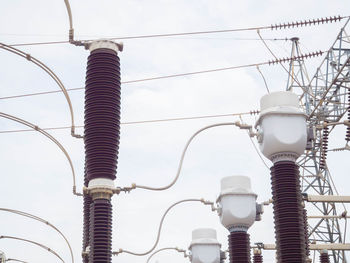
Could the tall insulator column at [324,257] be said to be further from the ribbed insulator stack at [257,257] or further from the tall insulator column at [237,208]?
the tall insulator column at [237,208]

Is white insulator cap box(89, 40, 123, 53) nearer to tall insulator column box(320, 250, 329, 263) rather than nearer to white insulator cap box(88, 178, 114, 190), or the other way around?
white insulator cap box(88, 178, 114, 190)

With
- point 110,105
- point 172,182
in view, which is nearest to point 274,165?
point 172,182

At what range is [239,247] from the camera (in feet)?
86.5

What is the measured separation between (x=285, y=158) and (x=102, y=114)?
19.9 ft

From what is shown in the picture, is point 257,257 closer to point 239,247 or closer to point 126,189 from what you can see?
point 239,247

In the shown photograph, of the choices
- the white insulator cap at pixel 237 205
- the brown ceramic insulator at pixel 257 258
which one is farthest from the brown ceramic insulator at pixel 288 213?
the brown ceramic insulator at pixel 257 258

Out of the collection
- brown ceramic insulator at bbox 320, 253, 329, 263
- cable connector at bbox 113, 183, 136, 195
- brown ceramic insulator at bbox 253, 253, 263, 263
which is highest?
brown ceramic insulator at bbox 320, 253, 329, 263

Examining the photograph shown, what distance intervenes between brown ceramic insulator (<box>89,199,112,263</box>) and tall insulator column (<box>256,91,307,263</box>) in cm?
532

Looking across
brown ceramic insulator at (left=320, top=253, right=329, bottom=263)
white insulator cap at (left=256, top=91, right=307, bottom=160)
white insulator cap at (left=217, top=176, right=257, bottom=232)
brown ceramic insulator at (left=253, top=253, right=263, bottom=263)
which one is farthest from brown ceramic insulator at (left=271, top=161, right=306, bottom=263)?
brown ceramic insulator at (left=320, top=253, right=329, bottom=263)

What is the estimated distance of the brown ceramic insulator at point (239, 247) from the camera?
25750mm

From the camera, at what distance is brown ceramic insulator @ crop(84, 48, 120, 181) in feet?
51.3

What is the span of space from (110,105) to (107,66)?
119 cm

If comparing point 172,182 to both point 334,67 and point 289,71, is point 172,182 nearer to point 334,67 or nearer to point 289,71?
point 334,67

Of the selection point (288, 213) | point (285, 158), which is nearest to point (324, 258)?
point (285, 158)
